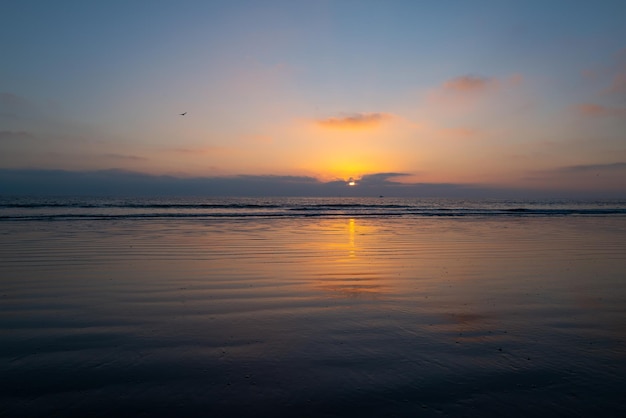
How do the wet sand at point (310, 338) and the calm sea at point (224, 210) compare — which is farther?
the calm sea at point (224, 210)

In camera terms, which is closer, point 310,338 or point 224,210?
point 310,338

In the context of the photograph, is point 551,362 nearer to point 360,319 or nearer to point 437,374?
point 437,374

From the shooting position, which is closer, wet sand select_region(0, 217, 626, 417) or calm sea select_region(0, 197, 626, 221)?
wet sand select_region(0, 217, 626, 417)

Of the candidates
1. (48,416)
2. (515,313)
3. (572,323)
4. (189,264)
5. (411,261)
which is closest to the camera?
(48,416)

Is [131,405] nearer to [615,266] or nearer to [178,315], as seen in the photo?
[178,315]

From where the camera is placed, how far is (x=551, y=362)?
534cm

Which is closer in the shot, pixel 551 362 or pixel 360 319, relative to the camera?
pixel 551 362

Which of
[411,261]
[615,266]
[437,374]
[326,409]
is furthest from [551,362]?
[615,266]

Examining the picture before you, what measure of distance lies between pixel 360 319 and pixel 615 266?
9.92 meters

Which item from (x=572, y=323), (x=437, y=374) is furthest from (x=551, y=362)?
(x=572, y=323)

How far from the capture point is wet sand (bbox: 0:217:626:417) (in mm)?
4359

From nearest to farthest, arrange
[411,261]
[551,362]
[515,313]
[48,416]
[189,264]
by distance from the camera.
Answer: [48,416], [551,362], [515,313], [189,264], [411,261]

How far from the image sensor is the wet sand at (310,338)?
172 inches

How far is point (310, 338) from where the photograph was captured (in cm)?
618
